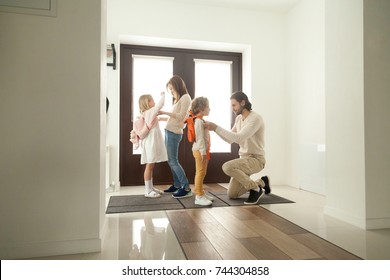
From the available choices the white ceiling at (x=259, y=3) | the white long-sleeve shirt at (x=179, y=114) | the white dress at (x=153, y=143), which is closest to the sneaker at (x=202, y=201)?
the white dress at (x=153, y=143)

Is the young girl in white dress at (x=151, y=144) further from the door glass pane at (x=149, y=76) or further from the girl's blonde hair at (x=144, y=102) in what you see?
the door glass pane at (x=149, y=76)

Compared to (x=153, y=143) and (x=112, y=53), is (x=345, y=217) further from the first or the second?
(x=112, y=53)

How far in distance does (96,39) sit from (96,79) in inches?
9.2

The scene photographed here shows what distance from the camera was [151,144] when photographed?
2.69m

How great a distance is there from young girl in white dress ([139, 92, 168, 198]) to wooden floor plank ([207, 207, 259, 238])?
792 mm

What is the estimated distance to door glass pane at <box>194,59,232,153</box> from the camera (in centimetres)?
384

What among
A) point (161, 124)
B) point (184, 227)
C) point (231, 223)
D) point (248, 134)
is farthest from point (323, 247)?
point (161, 124)

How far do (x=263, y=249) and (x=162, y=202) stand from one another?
1.29 meters

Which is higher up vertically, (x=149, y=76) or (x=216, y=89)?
(x=149, y=76)

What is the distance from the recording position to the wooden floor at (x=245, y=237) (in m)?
1.37

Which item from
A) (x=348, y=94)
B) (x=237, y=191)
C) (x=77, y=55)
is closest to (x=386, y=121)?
(x=348, y=94)

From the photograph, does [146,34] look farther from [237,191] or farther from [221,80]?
[237,191]

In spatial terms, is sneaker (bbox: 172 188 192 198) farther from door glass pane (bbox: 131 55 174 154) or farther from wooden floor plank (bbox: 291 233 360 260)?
wooden floor plank (bbox: 291 233 360 260)

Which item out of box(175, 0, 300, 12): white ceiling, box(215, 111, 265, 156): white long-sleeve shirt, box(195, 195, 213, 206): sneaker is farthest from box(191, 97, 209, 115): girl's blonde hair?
box(175, 0, 300, 12): white ceiling
